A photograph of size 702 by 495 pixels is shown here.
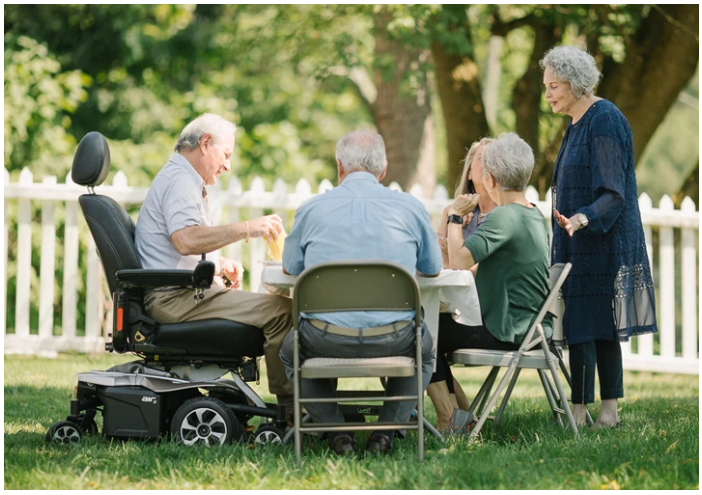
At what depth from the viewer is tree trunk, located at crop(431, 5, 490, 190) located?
9.54 m

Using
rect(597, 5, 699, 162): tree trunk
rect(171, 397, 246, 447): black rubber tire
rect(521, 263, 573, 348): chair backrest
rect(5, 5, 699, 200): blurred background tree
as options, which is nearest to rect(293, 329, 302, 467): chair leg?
rect(171, 397, 246, 447): black rubber tire

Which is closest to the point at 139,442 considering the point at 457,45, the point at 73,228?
the point at 73,228

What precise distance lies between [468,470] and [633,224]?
5.76ft

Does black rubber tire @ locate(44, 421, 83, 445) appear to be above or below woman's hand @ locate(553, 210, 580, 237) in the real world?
below

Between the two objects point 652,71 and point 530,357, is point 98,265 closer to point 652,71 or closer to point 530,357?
point 530,357

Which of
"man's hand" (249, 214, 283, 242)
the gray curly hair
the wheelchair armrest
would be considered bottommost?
the wheelchair armrest

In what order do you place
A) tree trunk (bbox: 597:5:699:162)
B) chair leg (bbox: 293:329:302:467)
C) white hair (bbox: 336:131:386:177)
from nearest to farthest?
chair leg (bbox: 293:329:302:467) → white hair (bbox: 336:131:386:177) → tree trunk (bbox: 597:5:699:162)

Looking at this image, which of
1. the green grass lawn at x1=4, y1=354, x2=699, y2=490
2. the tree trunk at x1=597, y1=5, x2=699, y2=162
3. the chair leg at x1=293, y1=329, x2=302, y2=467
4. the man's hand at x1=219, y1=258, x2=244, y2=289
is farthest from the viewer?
the tree trunk at x1=597, y1=5, x2=699, y2=162

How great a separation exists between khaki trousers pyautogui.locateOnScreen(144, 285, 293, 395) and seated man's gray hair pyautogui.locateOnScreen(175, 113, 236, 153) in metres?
0.76

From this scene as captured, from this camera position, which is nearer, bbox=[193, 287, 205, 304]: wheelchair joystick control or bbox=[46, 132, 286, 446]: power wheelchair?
bbox=[46, 132, 286, 446]: power wheelchair

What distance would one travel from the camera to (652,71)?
8945 millimetres

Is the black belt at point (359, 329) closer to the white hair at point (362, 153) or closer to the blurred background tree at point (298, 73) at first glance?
the white hair at point (362, 153)

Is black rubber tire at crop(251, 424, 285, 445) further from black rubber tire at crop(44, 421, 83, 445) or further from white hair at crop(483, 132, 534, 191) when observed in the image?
white hair at crop(483, 132, 534, 191)

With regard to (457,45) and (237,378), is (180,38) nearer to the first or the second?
(457,45)
